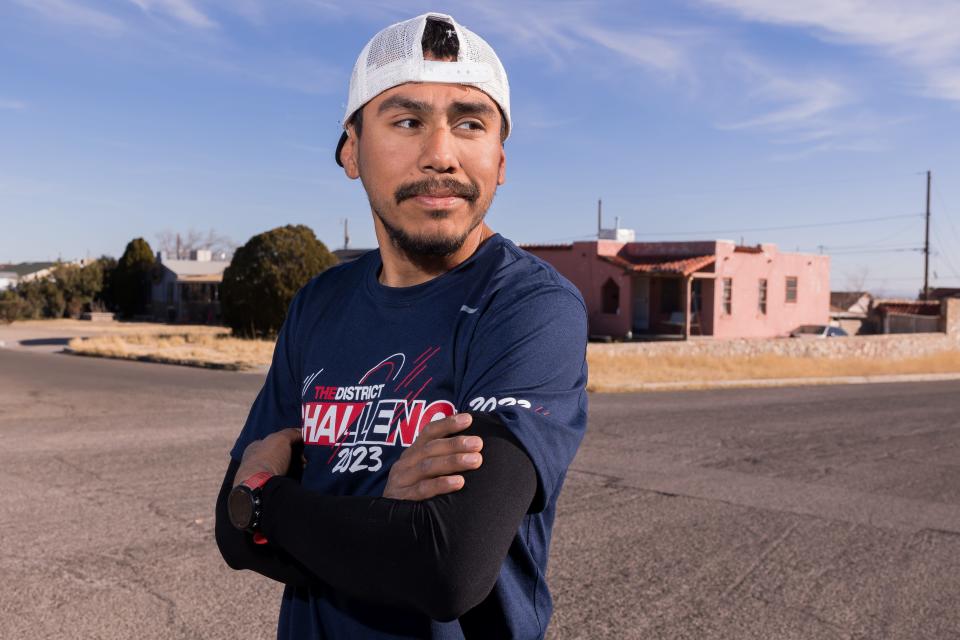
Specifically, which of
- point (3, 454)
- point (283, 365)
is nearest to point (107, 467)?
point (3, 454)

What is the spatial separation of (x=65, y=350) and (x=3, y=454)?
1823 centimetres

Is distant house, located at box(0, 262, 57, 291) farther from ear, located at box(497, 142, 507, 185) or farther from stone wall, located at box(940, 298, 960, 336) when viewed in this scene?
ear, located at box(497, 142, 507, 185)

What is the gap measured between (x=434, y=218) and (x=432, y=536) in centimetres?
62

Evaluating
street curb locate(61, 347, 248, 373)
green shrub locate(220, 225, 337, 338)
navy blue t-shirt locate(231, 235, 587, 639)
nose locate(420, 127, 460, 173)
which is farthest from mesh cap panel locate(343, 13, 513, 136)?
green shrub locate(220, 225, 337, 338)

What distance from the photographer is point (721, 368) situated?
2431cm

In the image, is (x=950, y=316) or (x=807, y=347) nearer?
(x=807, y=347)

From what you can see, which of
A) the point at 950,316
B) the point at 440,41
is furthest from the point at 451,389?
the point at 950,316

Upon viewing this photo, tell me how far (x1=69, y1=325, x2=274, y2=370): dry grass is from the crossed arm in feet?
64.6

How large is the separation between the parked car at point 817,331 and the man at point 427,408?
34.9 metres

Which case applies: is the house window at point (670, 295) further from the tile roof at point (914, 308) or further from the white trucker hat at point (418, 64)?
the white trucker hat at point (418, 64)

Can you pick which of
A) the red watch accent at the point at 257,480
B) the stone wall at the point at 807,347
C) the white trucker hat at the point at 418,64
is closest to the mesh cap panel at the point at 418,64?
the white trucker hat at the point at 418,64

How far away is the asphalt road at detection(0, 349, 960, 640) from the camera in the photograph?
4844mm

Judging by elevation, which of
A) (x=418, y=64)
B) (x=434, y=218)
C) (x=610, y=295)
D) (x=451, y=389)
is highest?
(x=610, y=295)

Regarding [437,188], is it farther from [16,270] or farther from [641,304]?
[16,270]
